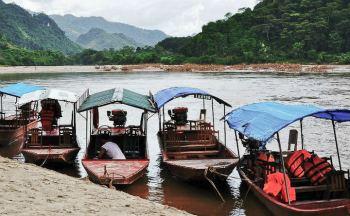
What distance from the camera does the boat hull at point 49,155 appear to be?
13477 mm

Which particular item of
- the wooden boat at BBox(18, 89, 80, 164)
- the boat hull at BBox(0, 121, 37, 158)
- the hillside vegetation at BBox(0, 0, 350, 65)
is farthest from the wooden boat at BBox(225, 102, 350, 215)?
the hillside vegetation at BBox(0, 0, 350, 65)

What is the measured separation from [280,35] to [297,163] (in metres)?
87.9

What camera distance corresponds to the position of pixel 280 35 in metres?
95.0

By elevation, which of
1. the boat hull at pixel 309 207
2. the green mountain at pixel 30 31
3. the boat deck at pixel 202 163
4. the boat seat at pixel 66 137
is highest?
the green mountain at pixel 30 31

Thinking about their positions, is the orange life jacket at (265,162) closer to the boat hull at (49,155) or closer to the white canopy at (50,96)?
the boat hull at (49,155)

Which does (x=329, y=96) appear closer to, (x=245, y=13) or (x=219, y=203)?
(x=219, y=203)

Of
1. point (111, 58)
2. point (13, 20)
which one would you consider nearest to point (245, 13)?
point (111, 58)

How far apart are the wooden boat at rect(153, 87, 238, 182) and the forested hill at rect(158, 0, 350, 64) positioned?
67.5 m

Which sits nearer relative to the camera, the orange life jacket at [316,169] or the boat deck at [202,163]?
the orange life jacket at [316,169]

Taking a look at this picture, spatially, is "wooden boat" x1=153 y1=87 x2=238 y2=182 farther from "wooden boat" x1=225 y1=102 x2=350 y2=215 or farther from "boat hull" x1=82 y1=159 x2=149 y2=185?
"boat hull" x1=82 y1=159 x2=149 y2=185

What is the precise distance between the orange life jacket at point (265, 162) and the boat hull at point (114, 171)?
3036 mm

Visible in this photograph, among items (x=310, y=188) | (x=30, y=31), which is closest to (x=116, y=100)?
(x=310, y=188)

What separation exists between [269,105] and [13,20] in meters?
167

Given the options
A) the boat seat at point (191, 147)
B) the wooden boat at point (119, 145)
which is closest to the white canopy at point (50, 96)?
the wooden boat at point (119, 145)
